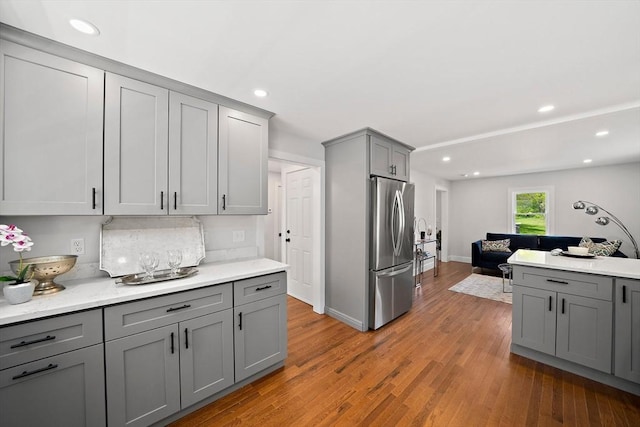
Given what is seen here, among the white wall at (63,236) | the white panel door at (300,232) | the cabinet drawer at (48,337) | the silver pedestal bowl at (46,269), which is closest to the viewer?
the cabinet drawer at (48,337)

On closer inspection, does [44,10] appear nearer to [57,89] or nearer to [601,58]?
[57,89]

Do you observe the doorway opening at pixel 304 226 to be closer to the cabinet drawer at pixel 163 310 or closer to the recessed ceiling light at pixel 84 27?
the cabinet drawer at pixel 163 310

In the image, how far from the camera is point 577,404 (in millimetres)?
1836

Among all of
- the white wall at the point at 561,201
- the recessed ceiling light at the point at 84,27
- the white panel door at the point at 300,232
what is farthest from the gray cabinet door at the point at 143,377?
the white wall at the point at 561,201

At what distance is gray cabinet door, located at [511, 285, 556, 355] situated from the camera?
2273 mm

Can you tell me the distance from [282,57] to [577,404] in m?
3.31

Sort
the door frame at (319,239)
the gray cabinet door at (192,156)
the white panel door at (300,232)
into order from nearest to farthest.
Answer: the gray cabinet door at (192,156), the door frame at (319,239), the white panel door at (300,232)

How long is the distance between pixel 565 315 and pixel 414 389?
5.09 ft

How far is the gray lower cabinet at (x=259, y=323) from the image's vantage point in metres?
1.93

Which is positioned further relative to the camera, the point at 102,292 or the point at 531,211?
the point at 531,211

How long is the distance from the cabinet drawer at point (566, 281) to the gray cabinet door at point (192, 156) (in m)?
3.03

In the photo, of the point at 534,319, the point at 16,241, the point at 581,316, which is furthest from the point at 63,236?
the point at 581,316

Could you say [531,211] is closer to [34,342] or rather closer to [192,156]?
[192,156]

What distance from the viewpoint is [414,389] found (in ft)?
6.54
